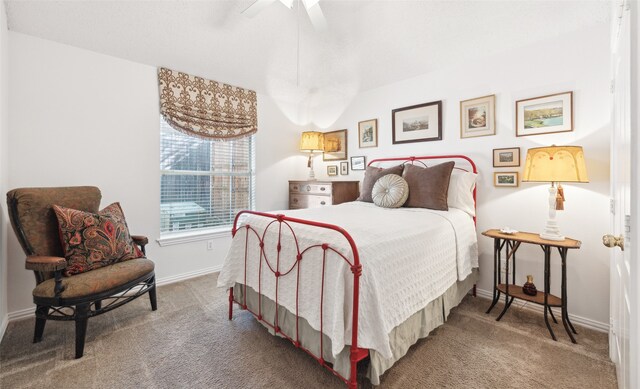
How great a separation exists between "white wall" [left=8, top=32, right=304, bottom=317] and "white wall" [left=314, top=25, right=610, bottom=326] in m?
3.04

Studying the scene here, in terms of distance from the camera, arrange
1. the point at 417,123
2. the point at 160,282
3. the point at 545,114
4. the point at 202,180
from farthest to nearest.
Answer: the point at 202,180 → the point at 417,123 → the point at 160,282 → the point at 545,114

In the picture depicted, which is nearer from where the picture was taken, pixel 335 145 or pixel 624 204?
pixel 624 204

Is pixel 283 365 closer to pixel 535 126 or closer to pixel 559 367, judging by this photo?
pixel 559 367

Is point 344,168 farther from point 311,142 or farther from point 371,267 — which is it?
point 371,267

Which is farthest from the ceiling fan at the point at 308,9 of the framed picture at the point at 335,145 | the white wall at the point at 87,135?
the framed picture at the point at 335,145

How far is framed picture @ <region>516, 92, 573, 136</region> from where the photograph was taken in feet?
7.59

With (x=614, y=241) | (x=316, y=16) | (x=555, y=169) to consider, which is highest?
(x=316, y=16)

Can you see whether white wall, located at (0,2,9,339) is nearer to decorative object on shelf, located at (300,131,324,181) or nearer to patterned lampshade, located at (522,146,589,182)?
decorative object on shelf, located at (300,131,324,181)

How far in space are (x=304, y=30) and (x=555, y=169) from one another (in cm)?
228

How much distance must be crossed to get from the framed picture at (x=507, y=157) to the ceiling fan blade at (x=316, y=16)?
1970 mm

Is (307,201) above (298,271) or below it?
above

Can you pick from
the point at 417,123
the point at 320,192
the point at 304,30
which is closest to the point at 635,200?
the point at 304,30


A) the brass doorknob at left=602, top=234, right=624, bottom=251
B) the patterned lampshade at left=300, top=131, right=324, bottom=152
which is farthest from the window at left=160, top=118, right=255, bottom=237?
the brass doorknob at left=602, top=234, right=624, bottom=251

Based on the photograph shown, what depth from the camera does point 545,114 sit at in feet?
7.93
